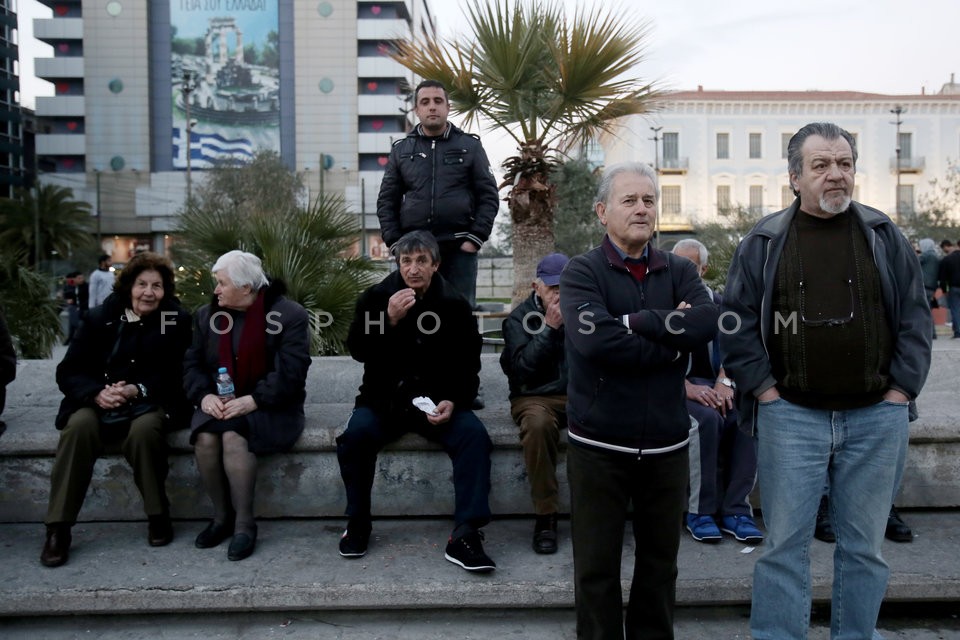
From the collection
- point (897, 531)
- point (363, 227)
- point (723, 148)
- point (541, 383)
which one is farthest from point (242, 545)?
point (723, 148)

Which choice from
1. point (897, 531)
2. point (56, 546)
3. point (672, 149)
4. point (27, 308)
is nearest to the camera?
point (56, 546)

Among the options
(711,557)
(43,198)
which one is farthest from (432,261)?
(43,198)

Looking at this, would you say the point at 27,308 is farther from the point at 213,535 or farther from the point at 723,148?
the point at 723,148

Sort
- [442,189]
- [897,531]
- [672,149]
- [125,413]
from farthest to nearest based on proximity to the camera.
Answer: [672,149], [442,189], [125,413], [897,531]

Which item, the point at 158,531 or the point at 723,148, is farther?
the point at 723,148

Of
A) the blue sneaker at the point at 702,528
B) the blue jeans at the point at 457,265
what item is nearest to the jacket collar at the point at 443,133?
the blue jeans at the point at 457,265

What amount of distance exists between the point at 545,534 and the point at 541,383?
81 centimetres

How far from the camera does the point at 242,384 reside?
166 inches

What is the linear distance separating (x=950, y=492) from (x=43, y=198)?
2105 inches

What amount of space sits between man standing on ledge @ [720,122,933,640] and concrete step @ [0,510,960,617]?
67 cm

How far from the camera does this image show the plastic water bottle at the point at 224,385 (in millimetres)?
4117

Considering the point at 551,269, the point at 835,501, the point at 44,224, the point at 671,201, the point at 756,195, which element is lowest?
the point at 835,501

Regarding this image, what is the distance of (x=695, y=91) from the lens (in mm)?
60406

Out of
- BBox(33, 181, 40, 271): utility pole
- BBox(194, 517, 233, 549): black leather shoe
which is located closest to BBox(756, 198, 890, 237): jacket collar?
BBox(194, 517, 233, 549): black leather shoe
